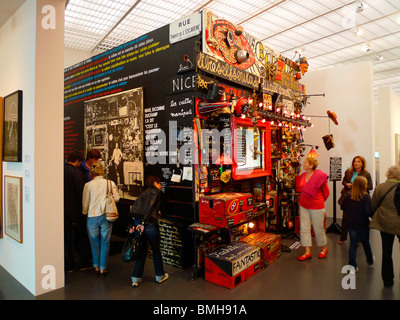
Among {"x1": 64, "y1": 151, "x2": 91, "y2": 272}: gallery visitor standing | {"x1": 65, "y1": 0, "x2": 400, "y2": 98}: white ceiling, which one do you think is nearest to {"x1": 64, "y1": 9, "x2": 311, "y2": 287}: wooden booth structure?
{"x1": 65, "y1": 0, "x2": 400, "y2": 98}: white ceiling

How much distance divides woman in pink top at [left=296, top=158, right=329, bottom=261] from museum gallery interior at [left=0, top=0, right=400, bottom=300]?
1.00ft

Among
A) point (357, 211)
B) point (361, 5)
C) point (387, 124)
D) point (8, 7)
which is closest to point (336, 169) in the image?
point (357, 211)

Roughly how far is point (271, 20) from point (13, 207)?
5438 millimetres

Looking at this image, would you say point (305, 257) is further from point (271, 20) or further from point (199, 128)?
point (271, 20)

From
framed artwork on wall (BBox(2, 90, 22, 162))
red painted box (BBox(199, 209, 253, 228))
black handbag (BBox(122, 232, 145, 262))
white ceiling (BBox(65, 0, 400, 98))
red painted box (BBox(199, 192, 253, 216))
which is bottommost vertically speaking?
black handbag (BBox(122, 232, 145, 262))

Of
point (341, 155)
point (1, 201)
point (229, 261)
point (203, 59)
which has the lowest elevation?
point (229, 261)

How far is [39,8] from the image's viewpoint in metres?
3.07

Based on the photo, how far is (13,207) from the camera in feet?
11.3

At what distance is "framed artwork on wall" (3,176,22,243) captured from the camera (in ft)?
10.8

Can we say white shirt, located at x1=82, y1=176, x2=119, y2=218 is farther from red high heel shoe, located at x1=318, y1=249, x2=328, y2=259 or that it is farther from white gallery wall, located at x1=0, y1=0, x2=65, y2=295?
red high heel shoe, located at x1=318, y1=249, x2=328, y2=259

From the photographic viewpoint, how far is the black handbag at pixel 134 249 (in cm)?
316

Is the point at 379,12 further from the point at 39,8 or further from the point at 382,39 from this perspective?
the point at 39,8
